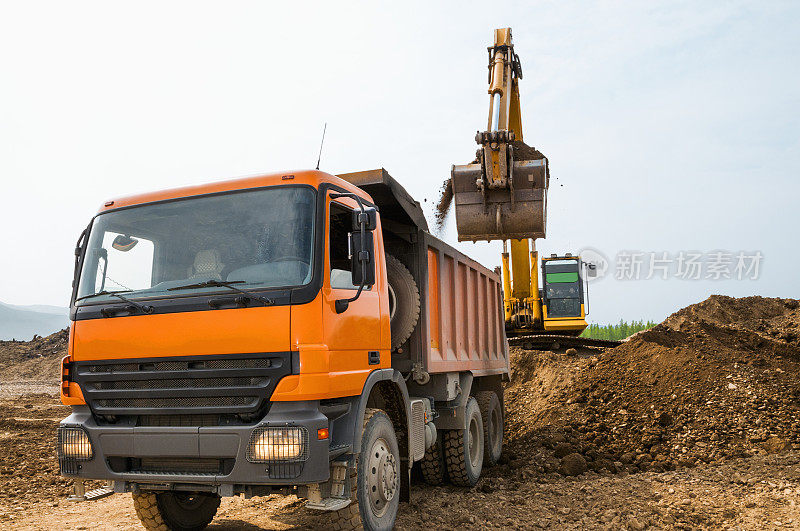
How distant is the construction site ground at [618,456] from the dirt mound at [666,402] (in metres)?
0.03

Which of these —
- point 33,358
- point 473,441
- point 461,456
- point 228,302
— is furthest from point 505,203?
point 33,358

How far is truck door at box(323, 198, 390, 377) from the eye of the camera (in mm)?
4387

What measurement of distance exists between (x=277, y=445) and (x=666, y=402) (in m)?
8.65

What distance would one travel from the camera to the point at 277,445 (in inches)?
160

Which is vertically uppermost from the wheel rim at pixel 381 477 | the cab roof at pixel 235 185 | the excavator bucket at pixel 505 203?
the excavator bucket at pixel 505 203

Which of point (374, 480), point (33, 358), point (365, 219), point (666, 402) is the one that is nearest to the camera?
point (365, 219)

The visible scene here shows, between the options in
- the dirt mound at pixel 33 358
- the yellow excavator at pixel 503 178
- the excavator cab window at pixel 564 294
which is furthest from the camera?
the dirt mound at pixel 33 358

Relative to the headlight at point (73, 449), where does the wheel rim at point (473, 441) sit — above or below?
below

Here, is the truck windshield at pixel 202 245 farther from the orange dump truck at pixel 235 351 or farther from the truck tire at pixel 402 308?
the truck tire at pixel 402 308

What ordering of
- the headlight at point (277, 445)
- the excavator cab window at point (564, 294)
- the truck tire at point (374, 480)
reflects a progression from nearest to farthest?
the headlight at point (277, 445)
the truck tire at point (374, 480)
the excavator cab window at point (564, 294)

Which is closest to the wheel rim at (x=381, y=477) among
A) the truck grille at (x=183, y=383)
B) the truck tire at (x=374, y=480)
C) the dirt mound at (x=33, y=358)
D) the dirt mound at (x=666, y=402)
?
the truck tire at (x=374, y=480)

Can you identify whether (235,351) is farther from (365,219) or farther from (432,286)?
(432,286)

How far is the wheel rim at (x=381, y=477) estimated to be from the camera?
4.78 m

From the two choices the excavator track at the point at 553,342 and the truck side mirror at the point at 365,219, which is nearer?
the truck side mirror at the point at 365,219
